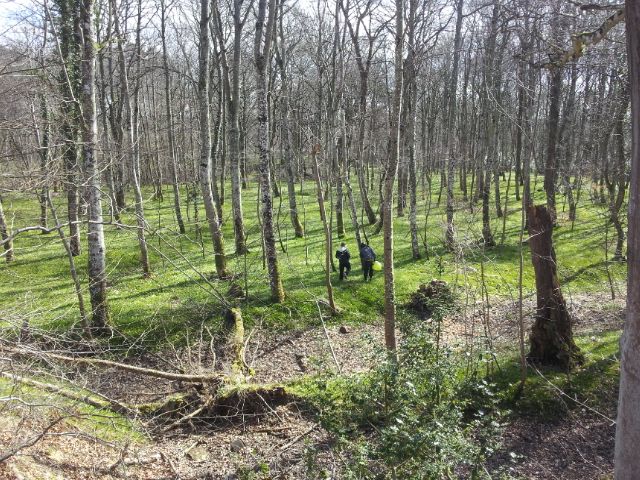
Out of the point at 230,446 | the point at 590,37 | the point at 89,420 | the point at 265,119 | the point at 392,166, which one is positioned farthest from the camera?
the point at 265,119

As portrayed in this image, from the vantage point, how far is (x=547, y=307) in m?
8.47

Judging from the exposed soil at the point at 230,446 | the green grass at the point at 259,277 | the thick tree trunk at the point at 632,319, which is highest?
the thick tree trunk at the point at 632,319

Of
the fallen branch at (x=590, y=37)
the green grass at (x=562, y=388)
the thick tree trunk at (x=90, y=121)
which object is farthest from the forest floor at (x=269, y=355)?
the fallen branch at (x=590, y=37)

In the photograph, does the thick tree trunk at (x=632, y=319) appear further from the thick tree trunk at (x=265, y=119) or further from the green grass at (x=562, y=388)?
the thick tree trunk at (x=265, y=119)

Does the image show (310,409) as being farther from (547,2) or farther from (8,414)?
(547,2)

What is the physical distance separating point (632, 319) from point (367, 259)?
11.3m

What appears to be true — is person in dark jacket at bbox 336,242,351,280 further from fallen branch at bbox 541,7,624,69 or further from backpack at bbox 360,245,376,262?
fallen branch at bbox 541,7,624,69

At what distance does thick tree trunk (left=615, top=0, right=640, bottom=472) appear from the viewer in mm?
2518

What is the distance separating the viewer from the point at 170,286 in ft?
44.9

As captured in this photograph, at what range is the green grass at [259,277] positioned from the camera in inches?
441

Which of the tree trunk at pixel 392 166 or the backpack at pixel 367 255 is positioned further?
the backpack at pixel 367 255

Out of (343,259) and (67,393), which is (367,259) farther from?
(67,393)

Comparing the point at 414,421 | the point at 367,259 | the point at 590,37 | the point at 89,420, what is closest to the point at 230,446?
the point at 89,420

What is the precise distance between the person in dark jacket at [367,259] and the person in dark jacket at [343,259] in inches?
17.9
